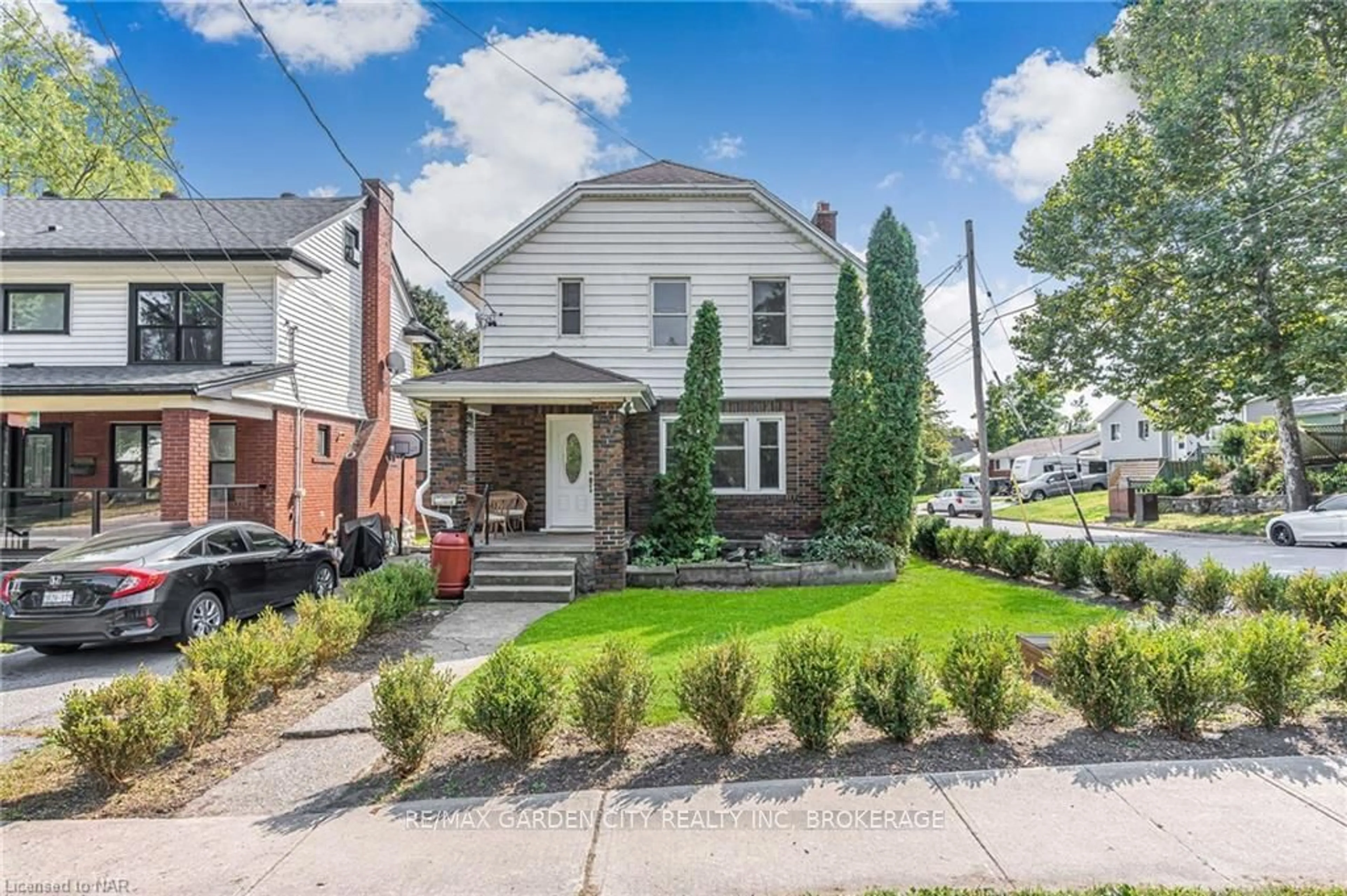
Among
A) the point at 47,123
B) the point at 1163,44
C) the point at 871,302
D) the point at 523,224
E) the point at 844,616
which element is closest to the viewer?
the point at 844,616

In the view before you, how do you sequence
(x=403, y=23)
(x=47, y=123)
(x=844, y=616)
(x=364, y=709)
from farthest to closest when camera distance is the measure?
(x=47, y=123)
(x=844, y=616)
(x=403, y=23)
(x=364, y=709)

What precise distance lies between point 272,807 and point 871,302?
11.1 meters

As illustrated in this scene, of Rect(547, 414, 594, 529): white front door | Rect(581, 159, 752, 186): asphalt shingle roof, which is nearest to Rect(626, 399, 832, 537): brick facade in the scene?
Rect(547, 414, 594, 529): white front door

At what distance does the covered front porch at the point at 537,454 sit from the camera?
34.3 feet

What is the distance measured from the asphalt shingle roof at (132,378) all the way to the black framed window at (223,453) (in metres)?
1.31

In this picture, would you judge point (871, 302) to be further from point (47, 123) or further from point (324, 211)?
point (47, 123)

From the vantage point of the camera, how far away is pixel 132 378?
12.1 meters

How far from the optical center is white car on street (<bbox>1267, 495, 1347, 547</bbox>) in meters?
15.6

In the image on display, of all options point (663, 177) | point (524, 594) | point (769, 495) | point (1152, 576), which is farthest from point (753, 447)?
point (1152, 576)

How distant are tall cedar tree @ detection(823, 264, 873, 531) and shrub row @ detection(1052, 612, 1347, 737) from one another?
6.98m

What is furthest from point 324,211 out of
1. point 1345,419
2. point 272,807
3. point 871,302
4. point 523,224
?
point 1345,419

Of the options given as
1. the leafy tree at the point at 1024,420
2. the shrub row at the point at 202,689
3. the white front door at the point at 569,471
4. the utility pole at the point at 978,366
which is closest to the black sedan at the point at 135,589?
the shrub row at the point at 202,689

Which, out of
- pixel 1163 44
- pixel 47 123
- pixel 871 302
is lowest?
pixel 871 302

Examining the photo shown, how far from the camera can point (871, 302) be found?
11961 mm
